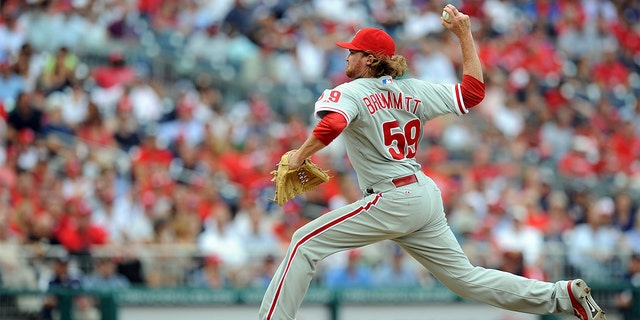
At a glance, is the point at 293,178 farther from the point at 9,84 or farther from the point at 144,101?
the point at 9,84

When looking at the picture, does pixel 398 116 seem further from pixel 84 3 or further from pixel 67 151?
pixel 84 3

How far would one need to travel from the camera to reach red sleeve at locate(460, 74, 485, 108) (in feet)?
21.8

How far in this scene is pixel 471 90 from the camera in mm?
6641

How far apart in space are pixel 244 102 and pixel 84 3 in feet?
8.01

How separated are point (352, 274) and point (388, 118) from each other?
521 centimetres

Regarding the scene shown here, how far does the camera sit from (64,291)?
981cm

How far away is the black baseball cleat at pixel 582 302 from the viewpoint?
6.34m

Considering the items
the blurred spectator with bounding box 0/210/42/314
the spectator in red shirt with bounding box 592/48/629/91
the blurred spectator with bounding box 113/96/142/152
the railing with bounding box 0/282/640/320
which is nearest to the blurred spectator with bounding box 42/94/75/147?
the blurred spectator with bounding box 113/96/142/152

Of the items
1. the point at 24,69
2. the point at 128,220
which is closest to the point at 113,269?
the point at 128,220

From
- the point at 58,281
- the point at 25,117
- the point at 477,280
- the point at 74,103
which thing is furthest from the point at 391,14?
the point at 477,280

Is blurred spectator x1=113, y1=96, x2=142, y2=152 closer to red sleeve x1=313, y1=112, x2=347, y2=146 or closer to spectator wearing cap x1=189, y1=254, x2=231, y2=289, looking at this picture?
spectator wearing cap x1=189, y1=254, x2=231, y2=289

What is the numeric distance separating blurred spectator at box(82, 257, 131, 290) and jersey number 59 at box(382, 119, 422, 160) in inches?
195

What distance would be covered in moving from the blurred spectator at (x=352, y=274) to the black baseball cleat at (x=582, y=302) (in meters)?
5.03

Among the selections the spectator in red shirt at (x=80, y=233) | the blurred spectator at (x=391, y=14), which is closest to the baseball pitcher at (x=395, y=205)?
the spectator in red shirt at (x=80, y=233)
